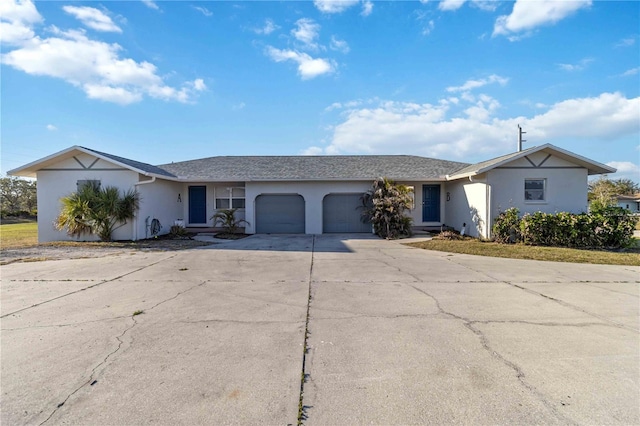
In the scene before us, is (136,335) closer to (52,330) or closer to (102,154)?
(52,330)

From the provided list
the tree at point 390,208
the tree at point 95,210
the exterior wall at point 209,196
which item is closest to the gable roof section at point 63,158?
the tree at point 95,210

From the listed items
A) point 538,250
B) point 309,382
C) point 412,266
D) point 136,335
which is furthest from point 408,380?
point 538,250

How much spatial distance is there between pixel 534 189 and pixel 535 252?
4.22 meters

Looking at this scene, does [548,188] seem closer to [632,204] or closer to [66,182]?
[66,182]

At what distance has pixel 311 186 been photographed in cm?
1542

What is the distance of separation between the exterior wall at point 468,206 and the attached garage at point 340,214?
4.19 m

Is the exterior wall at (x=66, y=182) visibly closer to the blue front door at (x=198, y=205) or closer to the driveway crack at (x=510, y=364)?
the blue front door at (x=198, y=205)

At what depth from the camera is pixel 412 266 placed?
8000 millimetres

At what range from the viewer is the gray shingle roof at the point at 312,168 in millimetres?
15344

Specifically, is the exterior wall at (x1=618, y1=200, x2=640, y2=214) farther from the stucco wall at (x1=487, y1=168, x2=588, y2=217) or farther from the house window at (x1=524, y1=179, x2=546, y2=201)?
the house window at (x1=524, y1=179, x2=546, y2=201)

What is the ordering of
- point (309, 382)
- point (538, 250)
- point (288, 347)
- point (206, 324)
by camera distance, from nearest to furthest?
point (309, 382) < point (288, 347) < point (206, 324) < point (538, 250)

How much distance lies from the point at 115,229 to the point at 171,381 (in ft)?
40.8

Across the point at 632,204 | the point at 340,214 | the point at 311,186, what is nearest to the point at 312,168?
the point at 311,186

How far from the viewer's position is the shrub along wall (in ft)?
35.8
